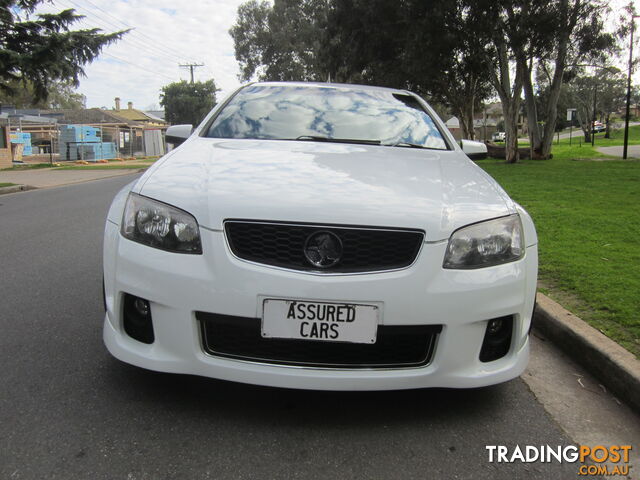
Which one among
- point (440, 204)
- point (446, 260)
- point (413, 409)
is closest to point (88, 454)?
point (413, 409)

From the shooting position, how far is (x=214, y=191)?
2389 mm

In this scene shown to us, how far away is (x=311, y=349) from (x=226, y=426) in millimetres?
460

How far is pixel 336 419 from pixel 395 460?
35 centimetres

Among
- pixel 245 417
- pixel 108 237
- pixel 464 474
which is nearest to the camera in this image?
pixel 464 474

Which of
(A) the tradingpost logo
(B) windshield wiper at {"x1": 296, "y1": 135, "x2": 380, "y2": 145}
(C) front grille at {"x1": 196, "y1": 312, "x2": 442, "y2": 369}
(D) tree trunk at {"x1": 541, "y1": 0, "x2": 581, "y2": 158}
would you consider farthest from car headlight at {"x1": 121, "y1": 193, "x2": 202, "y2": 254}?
(D) tree trunk at {"x1": 541, "y1": 0, "x2": 581, "y2": 158}

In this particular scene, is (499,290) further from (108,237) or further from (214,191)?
(108,237)

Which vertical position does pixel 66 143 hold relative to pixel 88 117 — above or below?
below

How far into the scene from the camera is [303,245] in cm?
223

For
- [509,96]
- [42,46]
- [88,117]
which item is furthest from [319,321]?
[88,117]

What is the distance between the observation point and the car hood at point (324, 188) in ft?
7.45

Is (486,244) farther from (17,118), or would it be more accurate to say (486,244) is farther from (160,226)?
(17,118)

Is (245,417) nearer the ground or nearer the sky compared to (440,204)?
nearer the ground

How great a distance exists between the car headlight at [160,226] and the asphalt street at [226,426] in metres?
0.70

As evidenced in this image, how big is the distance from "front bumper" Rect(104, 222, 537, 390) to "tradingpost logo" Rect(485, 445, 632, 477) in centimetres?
28
